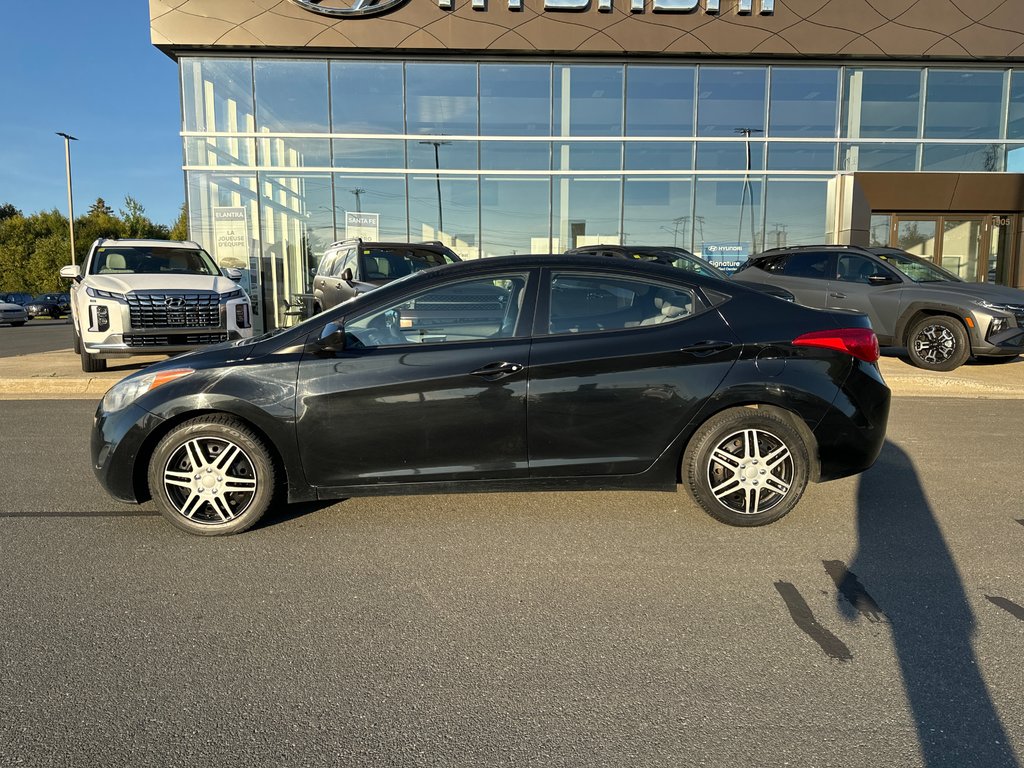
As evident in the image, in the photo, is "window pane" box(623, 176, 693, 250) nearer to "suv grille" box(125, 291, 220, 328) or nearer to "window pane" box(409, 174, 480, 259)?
"window pane" box(409, 174, 480, 259)

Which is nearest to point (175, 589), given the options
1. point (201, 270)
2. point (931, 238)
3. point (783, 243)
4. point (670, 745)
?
point (670, 745)

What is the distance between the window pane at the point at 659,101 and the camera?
17.6 m

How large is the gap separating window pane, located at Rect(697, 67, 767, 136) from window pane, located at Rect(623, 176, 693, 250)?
1557 millimetres

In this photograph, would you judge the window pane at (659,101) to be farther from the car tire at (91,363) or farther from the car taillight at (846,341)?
the car taillight at (846,341)

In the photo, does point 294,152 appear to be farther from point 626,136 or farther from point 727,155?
point 727,155

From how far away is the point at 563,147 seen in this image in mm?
17844

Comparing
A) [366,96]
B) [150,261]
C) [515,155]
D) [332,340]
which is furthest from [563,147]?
[332,340]

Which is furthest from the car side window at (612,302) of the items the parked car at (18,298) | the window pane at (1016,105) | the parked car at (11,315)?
the parked car at (18,298)

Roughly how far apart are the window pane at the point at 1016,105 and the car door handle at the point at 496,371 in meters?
19.9

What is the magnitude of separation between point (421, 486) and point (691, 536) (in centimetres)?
165

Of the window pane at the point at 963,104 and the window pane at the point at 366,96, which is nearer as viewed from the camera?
the window pane at the point at 366,96

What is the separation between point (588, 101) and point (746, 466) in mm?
15616

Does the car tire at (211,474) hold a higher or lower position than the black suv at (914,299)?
lower

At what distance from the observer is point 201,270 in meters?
11.0
